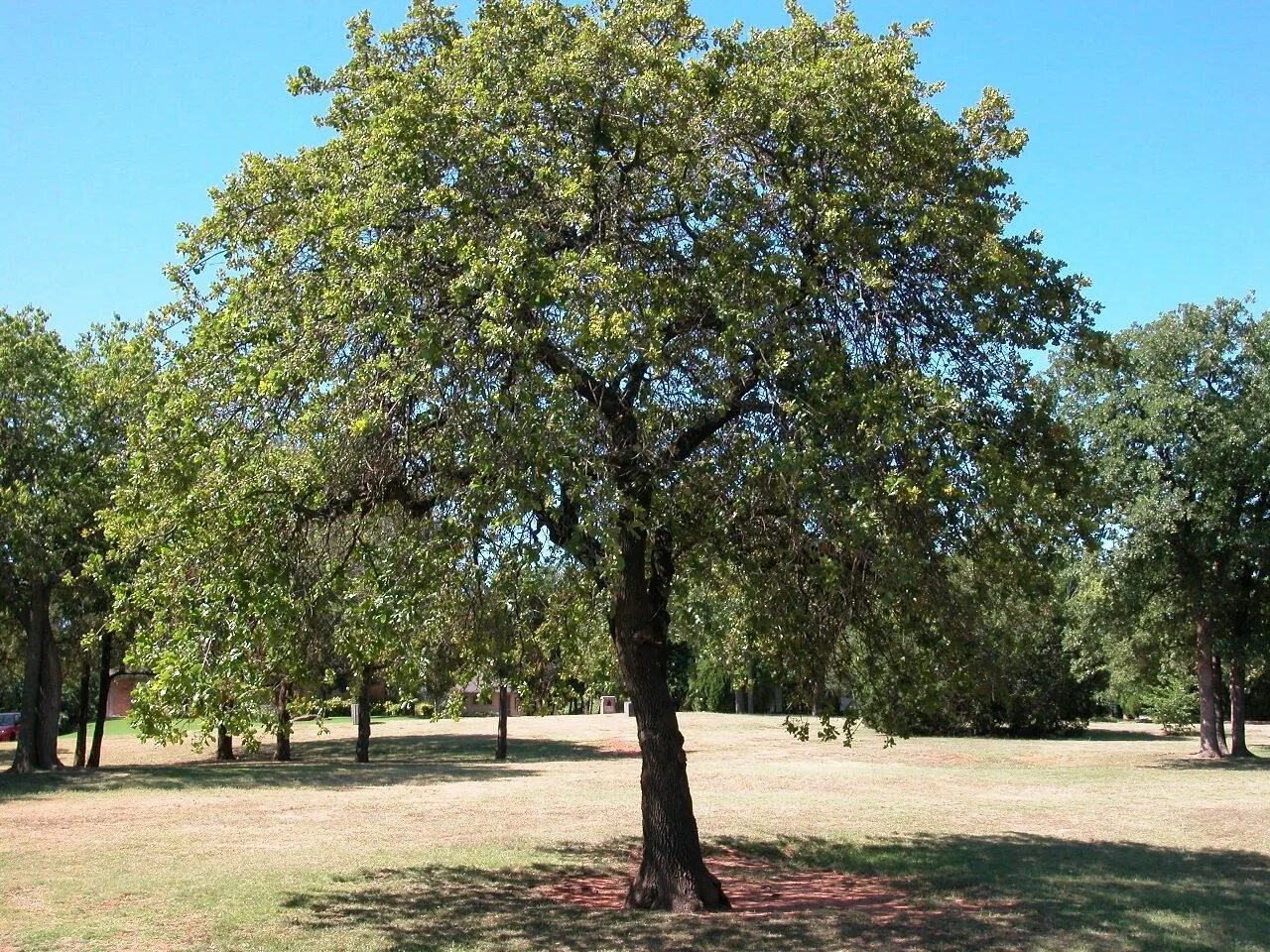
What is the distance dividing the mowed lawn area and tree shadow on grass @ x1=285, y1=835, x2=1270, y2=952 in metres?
0.05

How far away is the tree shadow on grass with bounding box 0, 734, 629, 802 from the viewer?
1042 inches

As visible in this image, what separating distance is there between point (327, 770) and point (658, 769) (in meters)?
21.4

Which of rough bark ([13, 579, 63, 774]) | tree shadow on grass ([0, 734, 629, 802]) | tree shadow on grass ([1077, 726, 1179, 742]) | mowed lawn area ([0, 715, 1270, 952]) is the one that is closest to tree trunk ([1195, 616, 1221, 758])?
mowed lawn area ([0, 715, 1270, 952])

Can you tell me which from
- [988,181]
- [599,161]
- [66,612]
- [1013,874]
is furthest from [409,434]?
[66,612]

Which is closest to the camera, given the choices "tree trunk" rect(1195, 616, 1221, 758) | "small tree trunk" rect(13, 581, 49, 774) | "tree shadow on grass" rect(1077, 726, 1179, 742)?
"small tree trunk" rect(13, 581, 49, 774)

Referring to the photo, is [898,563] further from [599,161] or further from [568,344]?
[599,161]

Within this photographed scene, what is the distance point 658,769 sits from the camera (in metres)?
12.3

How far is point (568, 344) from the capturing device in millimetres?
9812

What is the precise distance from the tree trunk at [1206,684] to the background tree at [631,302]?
24061mm

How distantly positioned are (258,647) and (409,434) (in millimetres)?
2324

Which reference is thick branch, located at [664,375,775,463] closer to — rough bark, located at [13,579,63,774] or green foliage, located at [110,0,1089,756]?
green foliage, located at [110,0,1089,756]

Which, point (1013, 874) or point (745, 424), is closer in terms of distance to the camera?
point (745, 424)

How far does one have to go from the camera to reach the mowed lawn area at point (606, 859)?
10953 millimetres

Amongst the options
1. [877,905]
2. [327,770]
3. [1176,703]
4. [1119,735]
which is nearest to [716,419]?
[877,905]
